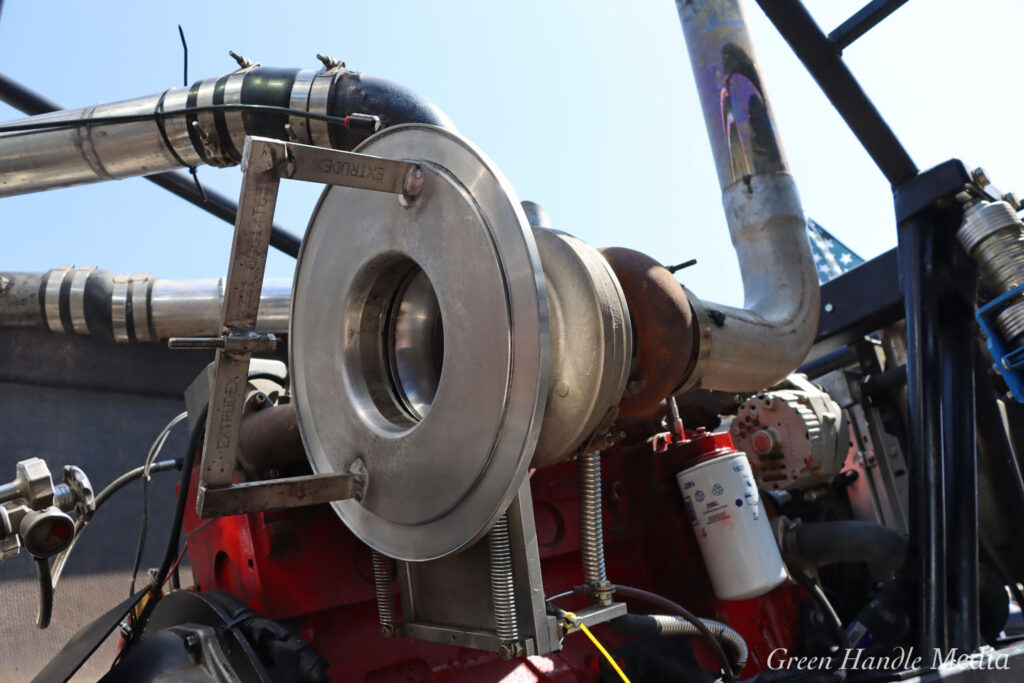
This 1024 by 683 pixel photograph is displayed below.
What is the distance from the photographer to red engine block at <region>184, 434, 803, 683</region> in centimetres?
106

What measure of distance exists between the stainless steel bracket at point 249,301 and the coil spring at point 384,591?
18cm

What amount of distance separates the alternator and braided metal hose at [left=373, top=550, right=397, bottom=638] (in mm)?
1060

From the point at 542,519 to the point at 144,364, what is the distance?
1635mm

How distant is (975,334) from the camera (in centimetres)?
147

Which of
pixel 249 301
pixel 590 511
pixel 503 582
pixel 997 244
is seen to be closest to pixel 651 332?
pixel 590 511

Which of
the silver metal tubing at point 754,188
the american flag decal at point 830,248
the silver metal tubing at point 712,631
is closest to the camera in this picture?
the silver metal tubing at point 712,631

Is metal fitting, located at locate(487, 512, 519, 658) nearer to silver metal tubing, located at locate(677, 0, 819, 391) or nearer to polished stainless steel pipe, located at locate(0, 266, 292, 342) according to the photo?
silver metal tubing, located at locate(677, 0, 819, 391)

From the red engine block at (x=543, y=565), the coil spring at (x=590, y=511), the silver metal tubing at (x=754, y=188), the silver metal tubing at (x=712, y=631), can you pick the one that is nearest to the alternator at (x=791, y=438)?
the silver metal tubing at (x=754, y=188)

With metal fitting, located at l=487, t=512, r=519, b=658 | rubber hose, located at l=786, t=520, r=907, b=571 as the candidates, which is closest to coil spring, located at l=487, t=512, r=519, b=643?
metal fitting, located at l=487, t=512, r=519, b=658

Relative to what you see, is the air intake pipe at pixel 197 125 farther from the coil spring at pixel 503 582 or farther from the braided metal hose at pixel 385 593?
the coil spring at pixel 503 582

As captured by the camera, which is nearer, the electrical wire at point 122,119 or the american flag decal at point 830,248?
the electrical wire at point 122,119

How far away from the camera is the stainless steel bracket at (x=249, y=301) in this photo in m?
0.72

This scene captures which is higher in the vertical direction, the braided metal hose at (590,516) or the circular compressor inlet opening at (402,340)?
the circular compressor inlet opening at (402,340)

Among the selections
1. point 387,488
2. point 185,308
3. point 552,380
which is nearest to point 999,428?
point 552,380
